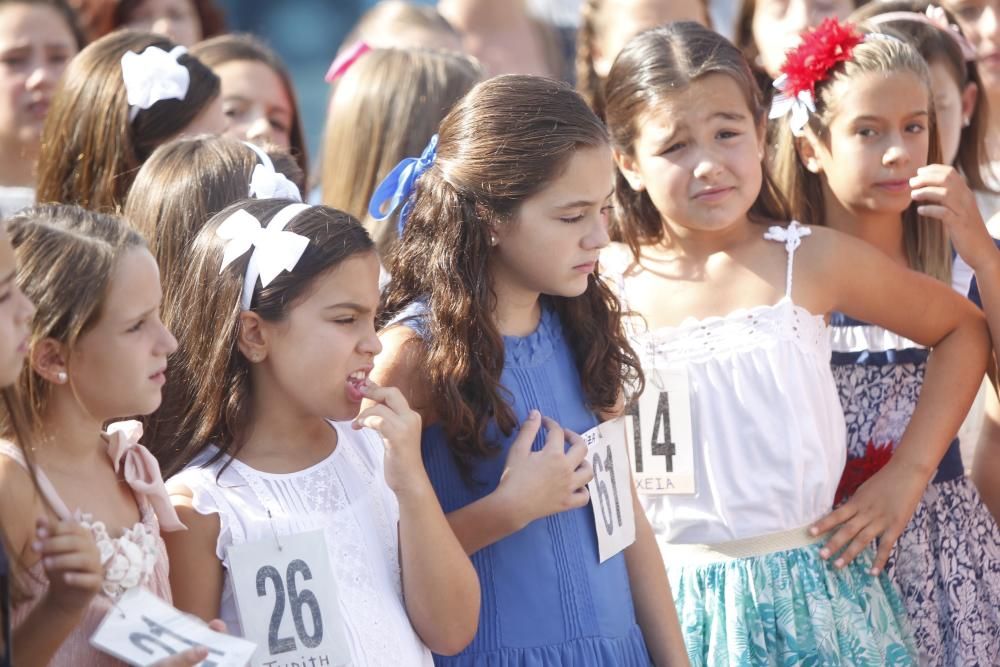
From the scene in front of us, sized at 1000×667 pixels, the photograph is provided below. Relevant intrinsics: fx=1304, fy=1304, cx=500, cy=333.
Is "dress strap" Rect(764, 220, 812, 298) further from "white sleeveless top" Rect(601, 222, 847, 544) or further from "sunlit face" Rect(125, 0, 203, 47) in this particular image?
"sunlit face" Rect(125, 0, 203, 47)

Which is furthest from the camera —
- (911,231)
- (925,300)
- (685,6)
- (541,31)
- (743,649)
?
(541,31)

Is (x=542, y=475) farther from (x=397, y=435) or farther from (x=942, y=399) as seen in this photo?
(x=942, y=399)

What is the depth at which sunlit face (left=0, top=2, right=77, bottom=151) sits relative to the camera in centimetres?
378

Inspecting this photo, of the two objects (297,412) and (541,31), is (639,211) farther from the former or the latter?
(541,31)

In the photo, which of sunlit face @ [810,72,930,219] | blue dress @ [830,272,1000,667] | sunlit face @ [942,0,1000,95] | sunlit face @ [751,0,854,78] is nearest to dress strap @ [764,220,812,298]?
sunlit face @ [810,72,930,219]

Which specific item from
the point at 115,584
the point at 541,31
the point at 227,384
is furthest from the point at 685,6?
the point at 115,584

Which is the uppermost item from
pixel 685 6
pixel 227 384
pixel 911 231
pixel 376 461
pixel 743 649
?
pixel 685 6

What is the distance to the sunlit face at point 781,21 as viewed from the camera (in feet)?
14.4

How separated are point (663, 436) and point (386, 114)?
4.26ft

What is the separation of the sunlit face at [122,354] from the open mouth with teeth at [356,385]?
33cm

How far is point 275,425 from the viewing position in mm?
2252

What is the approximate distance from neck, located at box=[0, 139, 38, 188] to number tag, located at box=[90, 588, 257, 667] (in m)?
2.21

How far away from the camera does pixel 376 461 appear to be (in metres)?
2.36

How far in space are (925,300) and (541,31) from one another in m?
3.30
